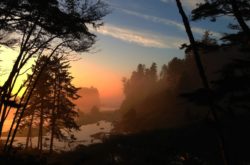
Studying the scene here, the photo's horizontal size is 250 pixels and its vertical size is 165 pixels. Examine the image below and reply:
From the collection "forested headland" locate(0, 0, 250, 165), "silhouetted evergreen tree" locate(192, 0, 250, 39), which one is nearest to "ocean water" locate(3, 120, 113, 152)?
"forested headland" locate(0, 0, 250, 165)

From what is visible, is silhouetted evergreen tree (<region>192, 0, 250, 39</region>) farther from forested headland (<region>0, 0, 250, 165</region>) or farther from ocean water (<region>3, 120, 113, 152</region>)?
ocean water (<region>3, 120, 113, 152</region>)

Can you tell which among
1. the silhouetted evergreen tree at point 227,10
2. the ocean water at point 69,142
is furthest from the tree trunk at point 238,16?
the ocean water at point 69,142

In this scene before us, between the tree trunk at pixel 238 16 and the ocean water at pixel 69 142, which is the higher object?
the tree trunk at pixel 238 16

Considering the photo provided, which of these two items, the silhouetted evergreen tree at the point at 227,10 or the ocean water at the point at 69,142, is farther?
the ocean water at the point at 69,142

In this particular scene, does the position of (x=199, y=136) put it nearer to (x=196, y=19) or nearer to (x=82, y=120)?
(x=196, y=19)

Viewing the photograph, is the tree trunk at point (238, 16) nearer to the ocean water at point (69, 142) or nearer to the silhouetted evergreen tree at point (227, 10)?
the silhouetted evergreen tree at point (227, 10)

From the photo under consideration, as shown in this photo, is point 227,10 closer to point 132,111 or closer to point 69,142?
point 69,142

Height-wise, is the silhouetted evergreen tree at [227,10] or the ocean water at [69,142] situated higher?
the silhouetted evergreen tree at [227,10]

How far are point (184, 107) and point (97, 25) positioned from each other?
70.8m

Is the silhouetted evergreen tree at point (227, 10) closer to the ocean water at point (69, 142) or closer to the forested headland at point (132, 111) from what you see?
the forested headland at point (132, 111)

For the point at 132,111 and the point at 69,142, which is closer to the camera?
the point at 69,142

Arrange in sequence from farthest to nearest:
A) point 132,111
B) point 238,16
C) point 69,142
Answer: point 132,111, point 69,142, point 238,16

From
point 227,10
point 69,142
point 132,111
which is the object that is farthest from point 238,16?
point 132,111

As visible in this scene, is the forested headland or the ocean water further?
the ocean water
